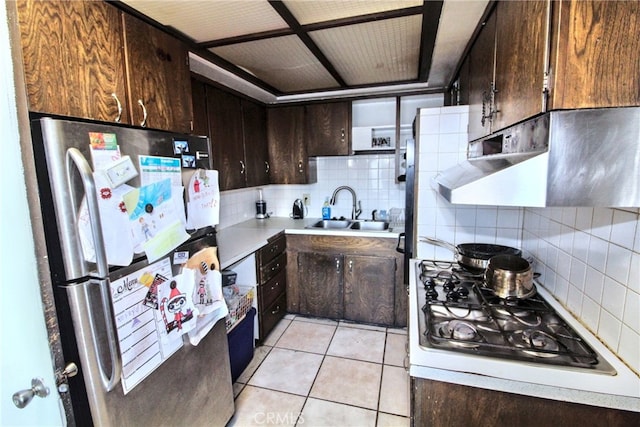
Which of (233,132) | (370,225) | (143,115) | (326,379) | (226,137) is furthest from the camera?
(370,225)

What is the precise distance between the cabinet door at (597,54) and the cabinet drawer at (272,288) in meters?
2.16

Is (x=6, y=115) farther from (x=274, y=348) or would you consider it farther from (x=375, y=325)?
(x=375, y=325)

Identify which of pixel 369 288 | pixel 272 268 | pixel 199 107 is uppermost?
pixel 199 107

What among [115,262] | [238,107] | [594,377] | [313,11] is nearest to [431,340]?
[594,377]

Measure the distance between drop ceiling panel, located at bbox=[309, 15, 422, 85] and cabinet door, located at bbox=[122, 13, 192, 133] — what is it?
2.44ft

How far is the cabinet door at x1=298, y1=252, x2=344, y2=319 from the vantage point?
2.72m

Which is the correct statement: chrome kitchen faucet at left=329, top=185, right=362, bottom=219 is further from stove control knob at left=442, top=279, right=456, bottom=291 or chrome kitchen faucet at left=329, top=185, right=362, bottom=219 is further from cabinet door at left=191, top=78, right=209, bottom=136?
stove control knob at left=442, top=279, right=456, bottom=291

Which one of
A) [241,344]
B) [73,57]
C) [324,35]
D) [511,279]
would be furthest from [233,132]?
[511,279]

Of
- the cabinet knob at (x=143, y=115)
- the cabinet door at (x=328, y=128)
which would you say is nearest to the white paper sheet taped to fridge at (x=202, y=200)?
the cabinet knob at (x=143, y=115)

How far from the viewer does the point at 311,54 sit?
198 centimetres

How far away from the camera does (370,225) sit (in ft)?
9.89

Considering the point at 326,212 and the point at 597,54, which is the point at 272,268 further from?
the point at 597,54

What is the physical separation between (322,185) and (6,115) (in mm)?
2691

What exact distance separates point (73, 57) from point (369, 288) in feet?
7.82
